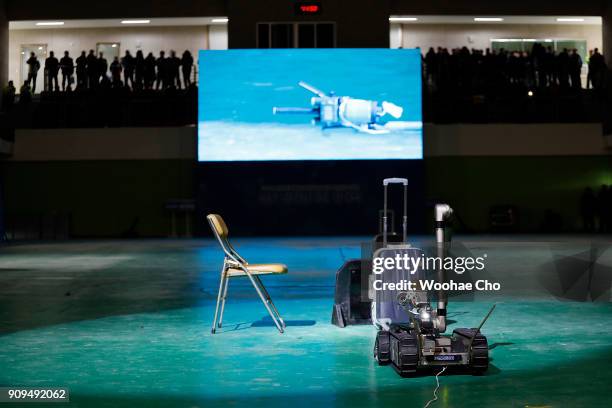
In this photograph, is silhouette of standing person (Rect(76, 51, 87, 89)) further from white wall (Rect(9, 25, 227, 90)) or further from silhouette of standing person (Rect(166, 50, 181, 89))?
white wall (Rect(9, 25, 227, 90))

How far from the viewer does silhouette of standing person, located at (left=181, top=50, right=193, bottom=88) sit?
27.6 meters

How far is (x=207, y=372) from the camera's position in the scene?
5.68 metres

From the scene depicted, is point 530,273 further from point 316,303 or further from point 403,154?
point 403,154

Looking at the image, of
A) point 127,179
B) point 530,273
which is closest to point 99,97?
point 127,179

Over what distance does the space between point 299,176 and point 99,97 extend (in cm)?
666

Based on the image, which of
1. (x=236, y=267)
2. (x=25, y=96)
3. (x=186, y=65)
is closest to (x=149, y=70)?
(x=186, y=65)

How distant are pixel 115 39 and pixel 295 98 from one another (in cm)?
1183


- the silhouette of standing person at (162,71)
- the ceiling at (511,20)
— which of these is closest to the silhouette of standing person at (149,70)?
the silhouette of standing person at (162,71)

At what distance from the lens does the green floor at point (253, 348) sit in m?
5.00

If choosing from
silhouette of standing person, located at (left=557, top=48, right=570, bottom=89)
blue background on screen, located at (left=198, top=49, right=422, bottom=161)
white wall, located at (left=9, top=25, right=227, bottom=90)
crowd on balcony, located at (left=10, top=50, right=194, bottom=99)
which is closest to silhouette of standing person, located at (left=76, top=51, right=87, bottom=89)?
crowd on balcony, located at (left=10, top=50, right=194, bottom=99)

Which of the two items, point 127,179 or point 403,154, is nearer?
point 403,154

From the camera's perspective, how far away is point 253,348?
657 centimetres

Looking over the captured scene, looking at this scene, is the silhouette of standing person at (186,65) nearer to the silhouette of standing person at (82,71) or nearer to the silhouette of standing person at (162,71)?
the silhouette of standing person at (162,71)

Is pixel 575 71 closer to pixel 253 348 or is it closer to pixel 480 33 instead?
pixel 480 33
